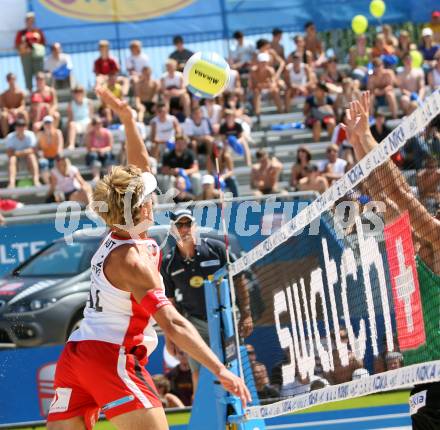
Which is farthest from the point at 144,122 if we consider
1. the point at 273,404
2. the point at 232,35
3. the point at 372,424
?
the point at 273,404

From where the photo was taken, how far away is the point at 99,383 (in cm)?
532

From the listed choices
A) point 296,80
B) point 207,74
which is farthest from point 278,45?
point 207,74

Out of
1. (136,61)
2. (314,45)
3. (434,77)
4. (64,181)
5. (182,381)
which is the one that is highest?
(314,45)

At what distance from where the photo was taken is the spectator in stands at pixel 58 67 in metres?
18.7

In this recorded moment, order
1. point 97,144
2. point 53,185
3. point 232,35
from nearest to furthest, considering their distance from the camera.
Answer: point 53,185
point 97,144
point 232,35

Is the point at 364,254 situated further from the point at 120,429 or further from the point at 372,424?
the point at 372,424

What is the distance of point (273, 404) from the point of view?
21.1 ft

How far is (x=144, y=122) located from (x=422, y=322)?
1327 cm

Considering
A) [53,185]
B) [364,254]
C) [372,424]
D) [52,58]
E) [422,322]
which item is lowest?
[372,424]

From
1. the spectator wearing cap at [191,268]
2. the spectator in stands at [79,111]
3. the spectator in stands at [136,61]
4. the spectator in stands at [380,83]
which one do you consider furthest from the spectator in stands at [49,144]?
the spectator wearing cap at [191,268]

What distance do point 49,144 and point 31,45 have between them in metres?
3.25

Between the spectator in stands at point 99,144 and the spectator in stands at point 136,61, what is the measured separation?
2.46m

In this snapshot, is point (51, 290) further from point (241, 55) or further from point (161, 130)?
point (241, 55)

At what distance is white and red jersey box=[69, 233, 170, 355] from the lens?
5336 mm
